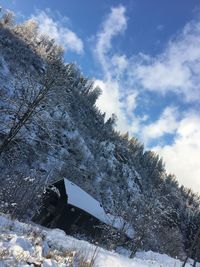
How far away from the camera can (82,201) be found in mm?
43344

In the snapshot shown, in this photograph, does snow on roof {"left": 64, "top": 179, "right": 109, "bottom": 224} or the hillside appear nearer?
the hillside

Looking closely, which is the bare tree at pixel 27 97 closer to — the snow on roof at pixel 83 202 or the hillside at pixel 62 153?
the hillside at pixel 62 153

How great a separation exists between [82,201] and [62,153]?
4161cm

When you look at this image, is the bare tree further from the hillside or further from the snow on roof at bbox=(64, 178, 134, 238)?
the snow on roof at bbox=(64, 178, 134, 238)

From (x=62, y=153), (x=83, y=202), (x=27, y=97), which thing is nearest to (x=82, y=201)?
(x=83, y=202)

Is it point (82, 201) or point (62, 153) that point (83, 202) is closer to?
point (82, 201)

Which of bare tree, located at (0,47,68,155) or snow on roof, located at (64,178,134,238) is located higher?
snow on roof, located at (64,178,134,238)

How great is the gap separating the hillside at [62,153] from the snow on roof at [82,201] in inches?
98.0

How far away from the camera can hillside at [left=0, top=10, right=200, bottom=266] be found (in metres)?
15.6

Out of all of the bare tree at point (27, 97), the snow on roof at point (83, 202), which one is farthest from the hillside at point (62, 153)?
the snow on roof at point (83, 202)

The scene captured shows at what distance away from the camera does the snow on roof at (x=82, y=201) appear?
41531 mm

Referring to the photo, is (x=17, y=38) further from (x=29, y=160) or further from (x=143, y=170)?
(x=143, y=170)

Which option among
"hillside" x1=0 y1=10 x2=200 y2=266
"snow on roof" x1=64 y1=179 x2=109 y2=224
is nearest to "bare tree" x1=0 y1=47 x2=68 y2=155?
"hillside" x1=0 y1=10 x2=200 y2=266

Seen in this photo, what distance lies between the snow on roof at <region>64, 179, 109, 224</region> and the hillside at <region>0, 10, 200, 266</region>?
2489 mm
